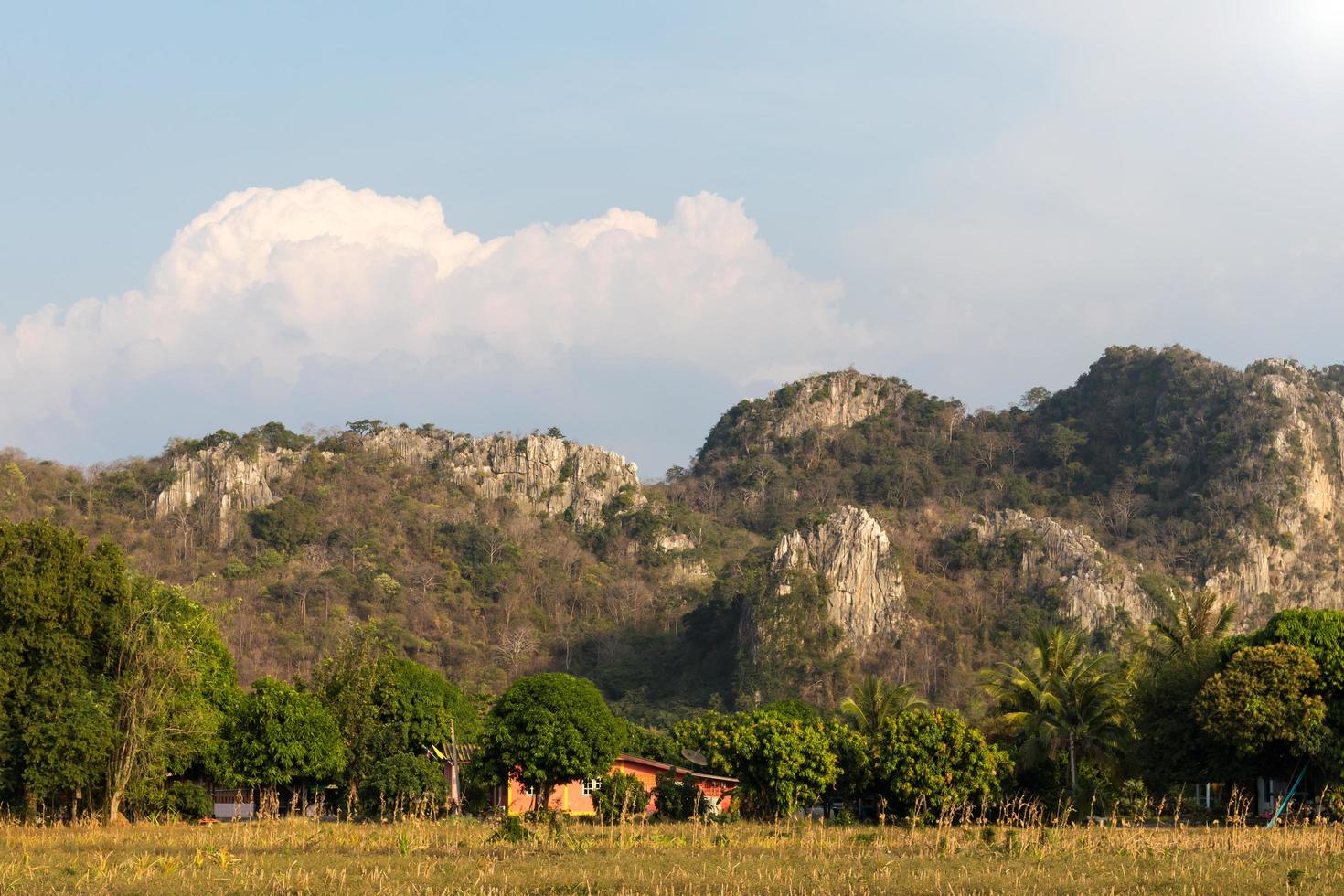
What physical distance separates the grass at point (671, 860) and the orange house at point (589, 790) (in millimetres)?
10507

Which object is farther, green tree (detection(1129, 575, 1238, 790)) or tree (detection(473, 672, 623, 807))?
tree (detection(473, 672, 623, 807))

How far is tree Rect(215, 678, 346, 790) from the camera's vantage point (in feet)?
127

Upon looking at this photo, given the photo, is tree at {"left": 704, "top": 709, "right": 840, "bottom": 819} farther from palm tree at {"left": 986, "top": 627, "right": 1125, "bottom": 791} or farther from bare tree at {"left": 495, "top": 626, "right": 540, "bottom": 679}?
bare tree at {"left": 495, "top": 626, "right": 540, "bottom": 679}

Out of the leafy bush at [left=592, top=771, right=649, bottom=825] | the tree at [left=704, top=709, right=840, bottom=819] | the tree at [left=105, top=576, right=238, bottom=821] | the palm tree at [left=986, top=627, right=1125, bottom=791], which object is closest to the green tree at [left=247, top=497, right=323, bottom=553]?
the tree at [left=105, top=576, right=238, bottom=821]

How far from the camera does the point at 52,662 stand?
32406 millimetres

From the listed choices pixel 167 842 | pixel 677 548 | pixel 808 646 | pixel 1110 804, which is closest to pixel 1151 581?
pixel 808 646

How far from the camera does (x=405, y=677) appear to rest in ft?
152

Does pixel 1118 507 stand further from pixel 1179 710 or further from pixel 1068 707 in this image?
pixel 1179 710

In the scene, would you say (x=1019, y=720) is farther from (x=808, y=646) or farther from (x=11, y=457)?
(x=11, y=457)

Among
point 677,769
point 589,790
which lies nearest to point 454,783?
point 589,790

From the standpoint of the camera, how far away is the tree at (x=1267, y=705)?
32.2 m

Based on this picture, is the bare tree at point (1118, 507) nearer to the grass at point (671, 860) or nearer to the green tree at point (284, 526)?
the green tree at point (284, 526)

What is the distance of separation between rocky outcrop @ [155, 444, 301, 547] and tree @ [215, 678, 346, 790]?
208 feet

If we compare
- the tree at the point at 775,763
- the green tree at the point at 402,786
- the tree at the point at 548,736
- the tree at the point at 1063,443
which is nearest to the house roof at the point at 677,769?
the tree at the point at 548,736
